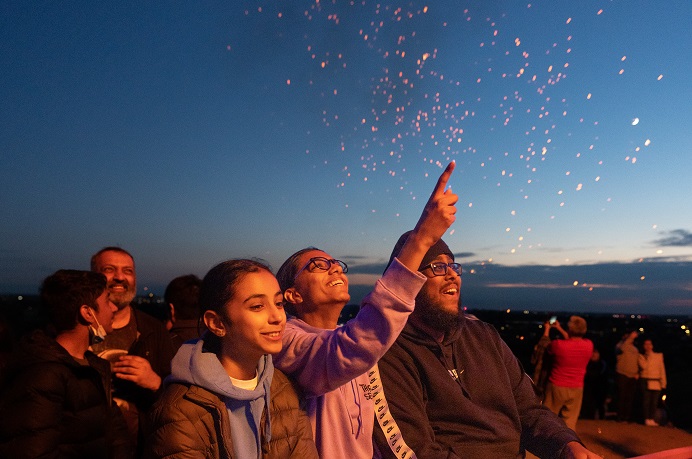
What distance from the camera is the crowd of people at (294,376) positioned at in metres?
2.21

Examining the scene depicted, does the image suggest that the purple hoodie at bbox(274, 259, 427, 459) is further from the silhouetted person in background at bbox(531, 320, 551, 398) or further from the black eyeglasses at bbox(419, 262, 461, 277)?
the silhouetted person in background at bbox(531, 320, 551, 398)

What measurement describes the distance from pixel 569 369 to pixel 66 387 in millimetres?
7817

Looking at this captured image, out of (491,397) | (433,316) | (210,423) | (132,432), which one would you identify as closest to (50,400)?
(132,432)

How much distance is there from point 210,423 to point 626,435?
37.3 ft

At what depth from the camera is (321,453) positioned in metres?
2.54

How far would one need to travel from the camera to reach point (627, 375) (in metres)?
12.7

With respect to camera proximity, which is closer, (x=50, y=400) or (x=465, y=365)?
(x=50, y=400)

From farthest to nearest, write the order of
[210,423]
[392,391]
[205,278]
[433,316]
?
[433,316], [392,391], [205,278], [210,423]

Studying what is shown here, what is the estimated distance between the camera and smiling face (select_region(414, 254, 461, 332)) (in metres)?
3.13

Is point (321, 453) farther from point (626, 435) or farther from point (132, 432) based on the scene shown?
point (626, 435)

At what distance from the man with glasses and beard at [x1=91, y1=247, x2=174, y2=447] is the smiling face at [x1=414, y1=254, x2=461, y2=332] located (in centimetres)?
176

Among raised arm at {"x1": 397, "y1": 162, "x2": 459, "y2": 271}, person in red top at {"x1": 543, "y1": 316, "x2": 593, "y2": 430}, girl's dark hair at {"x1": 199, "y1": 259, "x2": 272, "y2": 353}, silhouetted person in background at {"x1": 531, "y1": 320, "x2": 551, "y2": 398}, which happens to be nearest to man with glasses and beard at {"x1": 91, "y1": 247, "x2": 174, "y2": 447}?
girl's dark hair at {"x1": 199, "y1": 259, "x2": 272, "y2": 353}

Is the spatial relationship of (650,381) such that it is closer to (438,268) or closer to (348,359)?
(438,268)

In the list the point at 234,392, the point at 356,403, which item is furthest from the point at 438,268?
the point at 234,392
